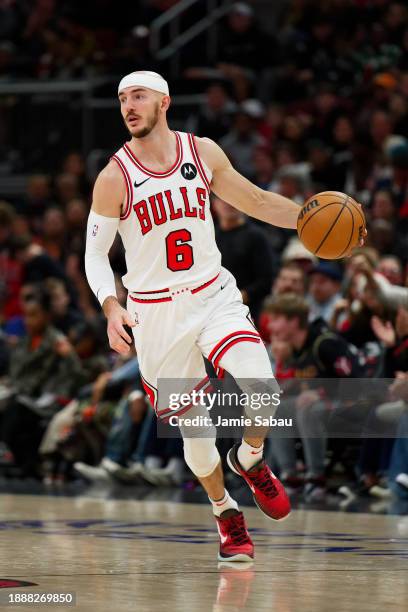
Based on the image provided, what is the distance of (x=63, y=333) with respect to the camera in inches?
552

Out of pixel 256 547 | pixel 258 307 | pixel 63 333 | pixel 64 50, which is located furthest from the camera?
pixel 64 50

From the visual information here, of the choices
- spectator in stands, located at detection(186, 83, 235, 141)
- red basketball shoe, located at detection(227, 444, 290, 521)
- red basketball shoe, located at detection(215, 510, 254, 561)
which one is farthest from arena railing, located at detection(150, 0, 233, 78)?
red basketball shoe, located at detection(215, 510, 254, 561)

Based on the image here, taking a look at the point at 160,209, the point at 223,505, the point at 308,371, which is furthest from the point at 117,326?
the point at 308,371

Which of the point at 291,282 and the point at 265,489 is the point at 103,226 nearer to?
the point at 265,489

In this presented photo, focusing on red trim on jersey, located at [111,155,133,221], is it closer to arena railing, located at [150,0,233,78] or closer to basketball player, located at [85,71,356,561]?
basketball player, located at [85,71,356,561]

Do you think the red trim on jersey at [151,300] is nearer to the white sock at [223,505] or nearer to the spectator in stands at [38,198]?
the white sock at [223,505]

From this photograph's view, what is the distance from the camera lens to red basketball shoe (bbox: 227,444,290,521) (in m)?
6.56

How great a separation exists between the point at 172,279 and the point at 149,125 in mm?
804

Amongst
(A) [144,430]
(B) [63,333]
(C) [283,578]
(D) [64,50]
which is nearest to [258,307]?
(A) [144,430]

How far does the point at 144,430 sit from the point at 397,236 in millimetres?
2991

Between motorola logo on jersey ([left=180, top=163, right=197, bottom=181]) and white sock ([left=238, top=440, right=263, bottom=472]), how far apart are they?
1.38m

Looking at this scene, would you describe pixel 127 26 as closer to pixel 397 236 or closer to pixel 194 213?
pixel 397 236

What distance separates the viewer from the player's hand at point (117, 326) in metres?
6.14

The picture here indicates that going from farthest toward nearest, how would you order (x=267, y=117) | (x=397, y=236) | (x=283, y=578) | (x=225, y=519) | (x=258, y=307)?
1. (x=267, y=117)
2. (x=397, y=236)
3. (x=258, y=307)
4. (x=225, y=519)
5. (x=283, y=578)
